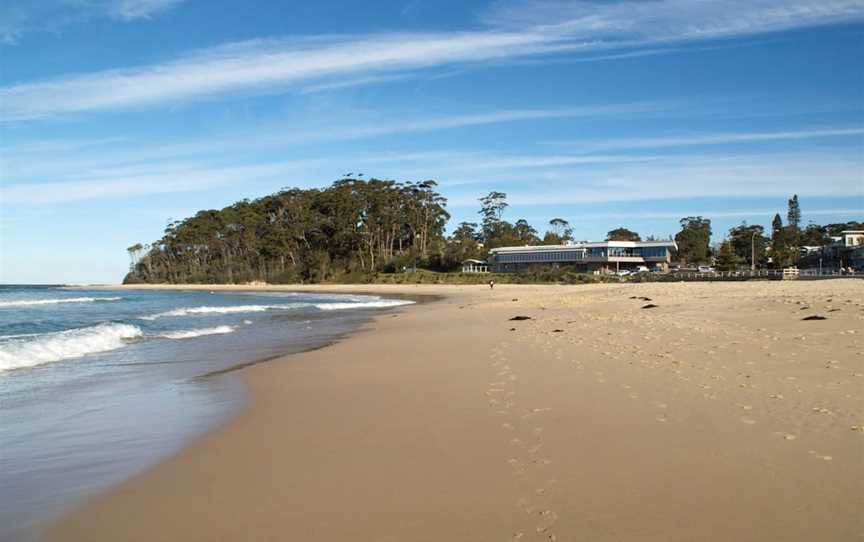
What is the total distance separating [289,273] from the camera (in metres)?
108

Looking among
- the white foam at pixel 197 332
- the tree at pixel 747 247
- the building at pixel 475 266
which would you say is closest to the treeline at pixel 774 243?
the tree at pixel 747 247

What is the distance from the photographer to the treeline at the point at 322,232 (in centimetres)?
9800

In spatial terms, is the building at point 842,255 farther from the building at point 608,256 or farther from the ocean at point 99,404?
the ocean at point 99,404

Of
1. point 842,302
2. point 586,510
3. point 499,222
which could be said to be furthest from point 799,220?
point 586,510

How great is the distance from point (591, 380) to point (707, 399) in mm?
1896

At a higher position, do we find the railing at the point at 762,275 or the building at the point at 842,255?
the building at the point at 842,255

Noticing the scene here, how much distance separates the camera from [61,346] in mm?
15898

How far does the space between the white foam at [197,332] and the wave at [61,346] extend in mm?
984

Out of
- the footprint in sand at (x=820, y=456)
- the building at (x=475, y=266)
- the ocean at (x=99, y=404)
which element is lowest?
the ocean at (x=99, y=404)

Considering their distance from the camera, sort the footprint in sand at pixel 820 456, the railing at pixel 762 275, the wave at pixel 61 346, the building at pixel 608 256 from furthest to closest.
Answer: the building at pixel 608 256 < the railing at pixel 762 275 < the wave at pixel 61 346 < the footprint in sand at pixel 820 456

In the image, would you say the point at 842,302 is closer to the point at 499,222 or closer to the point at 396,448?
the point at 396,448

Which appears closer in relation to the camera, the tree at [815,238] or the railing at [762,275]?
the railing at [762,275]

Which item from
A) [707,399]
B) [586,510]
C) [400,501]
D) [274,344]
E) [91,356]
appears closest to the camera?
[586,510]

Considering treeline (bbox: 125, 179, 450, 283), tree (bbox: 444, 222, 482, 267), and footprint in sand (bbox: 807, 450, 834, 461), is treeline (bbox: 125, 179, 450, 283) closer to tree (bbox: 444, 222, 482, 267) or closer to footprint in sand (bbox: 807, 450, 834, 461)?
tree (bbox: 444, 222, 482, 267)
